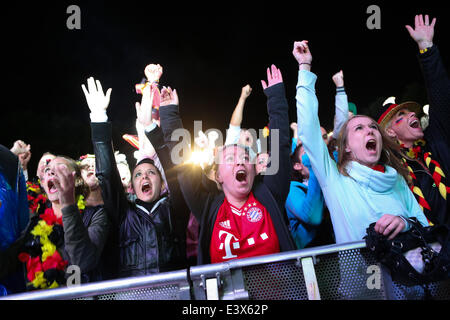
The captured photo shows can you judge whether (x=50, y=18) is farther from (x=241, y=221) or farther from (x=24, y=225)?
(x=241, y=221)

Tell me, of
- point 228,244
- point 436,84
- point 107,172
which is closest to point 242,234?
point 228,244

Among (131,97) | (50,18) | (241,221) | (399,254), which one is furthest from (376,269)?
(131,97)

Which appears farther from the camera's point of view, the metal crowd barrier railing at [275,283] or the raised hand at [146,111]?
the raised hand at [146,111]

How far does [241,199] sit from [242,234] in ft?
0.89

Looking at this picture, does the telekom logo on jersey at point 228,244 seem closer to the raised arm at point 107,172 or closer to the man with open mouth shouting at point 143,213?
the man with open mouth shouting at point 143,213

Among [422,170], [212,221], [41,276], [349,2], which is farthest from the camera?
[349,2]

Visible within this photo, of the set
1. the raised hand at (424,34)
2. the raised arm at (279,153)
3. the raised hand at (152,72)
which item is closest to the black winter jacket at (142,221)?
the raised arm at (279,153)

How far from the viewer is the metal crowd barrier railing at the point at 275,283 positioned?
4.00 ft

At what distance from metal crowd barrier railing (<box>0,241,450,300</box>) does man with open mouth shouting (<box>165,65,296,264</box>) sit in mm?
573

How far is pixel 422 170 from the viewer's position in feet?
8.13

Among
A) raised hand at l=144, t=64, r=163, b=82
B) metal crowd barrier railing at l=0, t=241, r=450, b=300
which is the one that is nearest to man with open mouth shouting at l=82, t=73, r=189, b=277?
metal crowd barrier railing at l=0, t=241, r=450, b=300

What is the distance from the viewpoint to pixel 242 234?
1938 millimetres

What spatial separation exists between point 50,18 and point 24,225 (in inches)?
222

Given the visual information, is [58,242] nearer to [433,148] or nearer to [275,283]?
[275,283]
